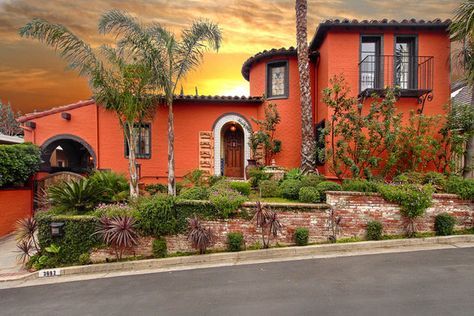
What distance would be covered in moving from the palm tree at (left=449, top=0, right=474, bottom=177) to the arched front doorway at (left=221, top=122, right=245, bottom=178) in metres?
9.07

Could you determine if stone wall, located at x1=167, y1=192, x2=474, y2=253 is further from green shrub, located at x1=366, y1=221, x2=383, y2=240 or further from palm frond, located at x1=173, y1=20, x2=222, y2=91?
palm frond, located at x1=173, y1=20, x2=222, y2=91

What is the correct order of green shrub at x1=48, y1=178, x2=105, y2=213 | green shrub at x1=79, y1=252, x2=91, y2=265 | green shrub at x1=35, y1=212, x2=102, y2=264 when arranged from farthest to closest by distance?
green shrub at x1=48, y1=178, x2=105, y2=213 → green shrub at x1=35, y1=212, x2=102, y2=264 → green shrub at x1=79, y1=252, x2=91, y2=265

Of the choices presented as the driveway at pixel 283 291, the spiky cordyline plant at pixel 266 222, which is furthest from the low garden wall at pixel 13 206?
the spiky cordyline plant at pixel 266 222

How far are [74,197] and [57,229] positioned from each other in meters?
1.09

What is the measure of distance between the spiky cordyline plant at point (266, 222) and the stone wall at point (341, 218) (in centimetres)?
17

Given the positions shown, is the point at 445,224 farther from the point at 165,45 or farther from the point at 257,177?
the point at 165,45

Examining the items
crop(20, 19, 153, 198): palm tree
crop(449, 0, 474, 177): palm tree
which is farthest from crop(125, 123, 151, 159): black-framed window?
crop(449, 0, 474, 177): palm tree

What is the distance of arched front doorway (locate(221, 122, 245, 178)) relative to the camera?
12898 millimetres

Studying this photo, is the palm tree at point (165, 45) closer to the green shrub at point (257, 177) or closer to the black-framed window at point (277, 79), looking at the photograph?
the green shrub at point (257, 177)

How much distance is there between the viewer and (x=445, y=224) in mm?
7176

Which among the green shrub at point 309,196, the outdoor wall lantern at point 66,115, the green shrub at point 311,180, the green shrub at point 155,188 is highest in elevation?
the outdoor wall lantern at point 66,115

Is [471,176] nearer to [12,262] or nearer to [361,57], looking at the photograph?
[361,57]

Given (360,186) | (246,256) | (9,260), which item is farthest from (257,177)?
(9,260)

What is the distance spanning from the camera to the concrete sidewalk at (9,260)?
606 cm
